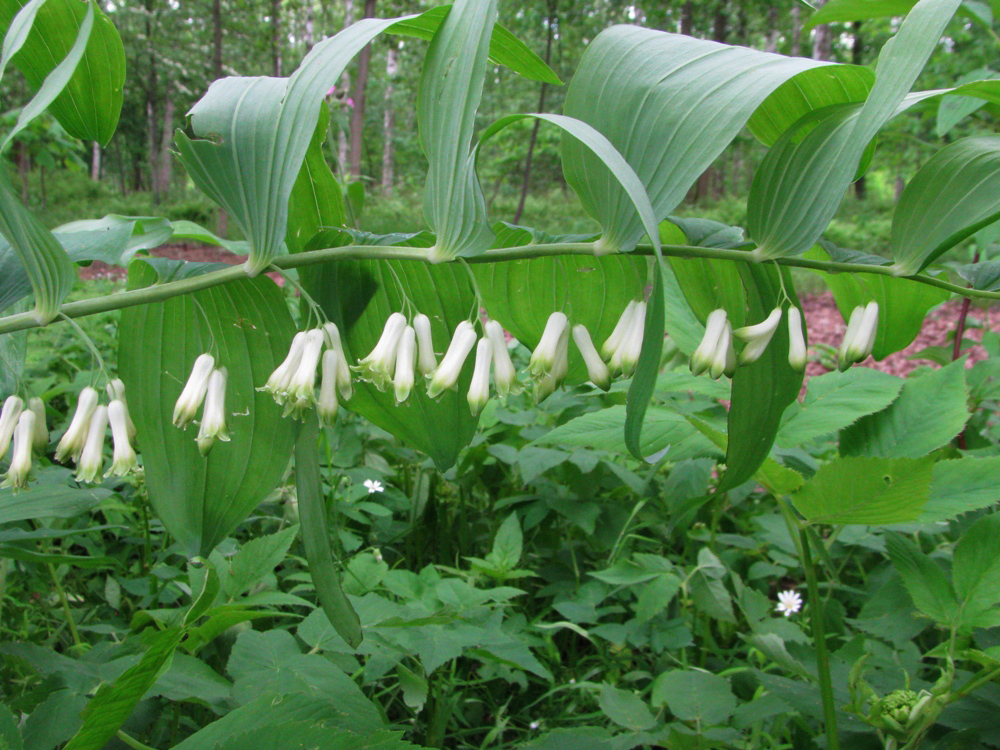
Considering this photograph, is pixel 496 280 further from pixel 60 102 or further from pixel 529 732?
pixel 529 732

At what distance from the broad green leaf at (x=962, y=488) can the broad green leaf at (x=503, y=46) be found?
0.84 metres

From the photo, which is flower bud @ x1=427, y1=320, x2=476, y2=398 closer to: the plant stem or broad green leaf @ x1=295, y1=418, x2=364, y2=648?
the plant stem

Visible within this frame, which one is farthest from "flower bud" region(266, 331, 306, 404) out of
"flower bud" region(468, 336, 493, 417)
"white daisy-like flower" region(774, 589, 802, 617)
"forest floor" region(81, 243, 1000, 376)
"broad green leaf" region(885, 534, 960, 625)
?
"forest floor" region(81, 243, 1000, 376)

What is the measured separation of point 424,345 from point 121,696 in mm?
512

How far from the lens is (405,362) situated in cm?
85

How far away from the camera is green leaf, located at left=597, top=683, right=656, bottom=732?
106 centimetres

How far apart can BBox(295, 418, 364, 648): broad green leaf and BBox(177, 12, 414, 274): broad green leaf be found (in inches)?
12.0

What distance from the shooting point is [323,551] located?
2.94 feet

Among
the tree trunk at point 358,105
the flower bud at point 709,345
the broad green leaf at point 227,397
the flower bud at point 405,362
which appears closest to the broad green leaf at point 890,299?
the flower bud at point 709,345

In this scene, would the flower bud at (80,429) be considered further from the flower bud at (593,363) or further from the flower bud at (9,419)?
the flower bud at (593,363)

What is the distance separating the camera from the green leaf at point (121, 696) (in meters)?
0.66

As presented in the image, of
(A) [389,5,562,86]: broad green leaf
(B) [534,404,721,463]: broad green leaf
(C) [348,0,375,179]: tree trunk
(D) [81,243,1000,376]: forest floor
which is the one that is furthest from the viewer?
(C) [348,0,375,179]: tree trunk

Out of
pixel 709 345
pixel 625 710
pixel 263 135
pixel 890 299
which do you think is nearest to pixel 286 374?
pixel 263 135

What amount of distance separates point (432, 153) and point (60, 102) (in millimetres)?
569
